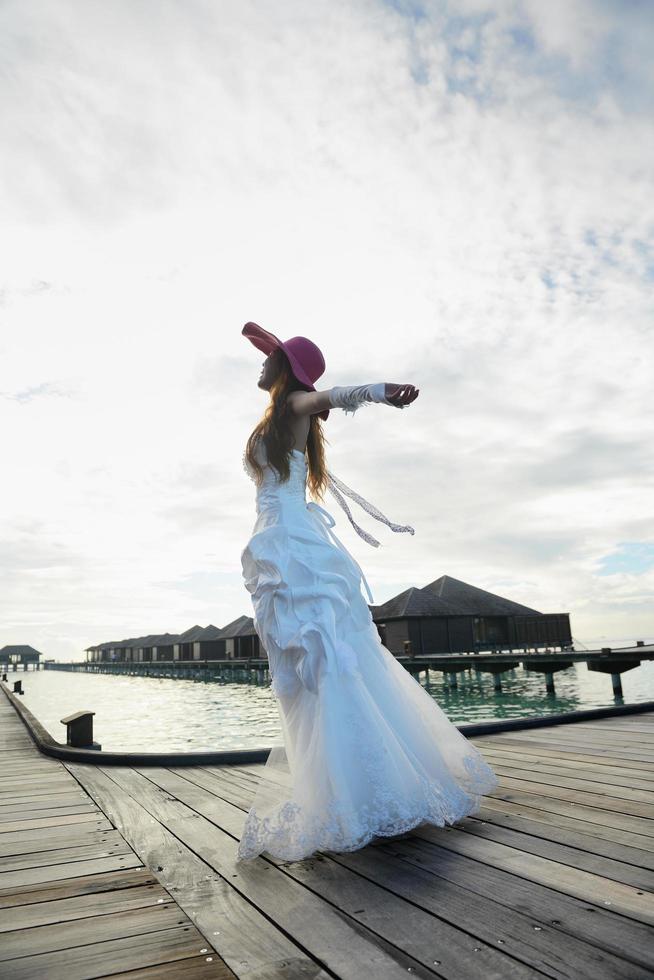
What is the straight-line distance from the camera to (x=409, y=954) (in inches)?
50.4

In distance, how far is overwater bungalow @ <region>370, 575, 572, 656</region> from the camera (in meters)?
32.1

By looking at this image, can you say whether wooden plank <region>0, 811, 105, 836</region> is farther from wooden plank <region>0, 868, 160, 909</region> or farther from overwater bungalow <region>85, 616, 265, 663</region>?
overwater bungalow <region>85, 616, 265, 663</region>

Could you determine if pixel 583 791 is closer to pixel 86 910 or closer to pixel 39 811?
pixel 86 910

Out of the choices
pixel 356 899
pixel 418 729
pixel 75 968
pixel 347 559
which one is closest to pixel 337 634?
pixel 347 559

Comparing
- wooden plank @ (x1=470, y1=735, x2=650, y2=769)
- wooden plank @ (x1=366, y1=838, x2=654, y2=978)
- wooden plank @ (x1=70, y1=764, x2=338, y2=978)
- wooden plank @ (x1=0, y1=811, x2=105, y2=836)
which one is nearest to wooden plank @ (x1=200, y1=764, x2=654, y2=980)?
wooden plank @ (x1=366, y1=838, x2=654, y2=978)

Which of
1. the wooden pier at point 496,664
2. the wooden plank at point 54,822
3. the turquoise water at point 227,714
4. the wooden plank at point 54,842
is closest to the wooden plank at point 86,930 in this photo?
the wooden plank at point 54,842

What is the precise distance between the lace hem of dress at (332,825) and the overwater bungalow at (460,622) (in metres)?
29.5

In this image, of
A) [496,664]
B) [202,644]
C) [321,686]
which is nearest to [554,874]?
[321,686]

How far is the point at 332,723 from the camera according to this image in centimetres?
212

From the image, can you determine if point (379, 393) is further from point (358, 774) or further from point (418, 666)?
point (418, 666)

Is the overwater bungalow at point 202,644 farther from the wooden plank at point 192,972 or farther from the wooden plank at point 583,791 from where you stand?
the wooden plank at point 192,972

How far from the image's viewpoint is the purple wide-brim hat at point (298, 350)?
8.84 ft

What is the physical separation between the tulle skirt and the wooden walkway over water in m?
0.13

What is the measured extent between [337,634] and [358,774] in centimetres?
51
